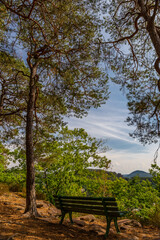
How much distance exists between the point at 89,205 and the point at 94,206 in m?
0.21

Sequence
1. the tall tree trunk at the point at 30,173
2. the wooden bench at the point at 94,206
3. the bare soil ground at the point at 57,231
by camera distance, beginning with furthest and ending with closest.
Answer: the tall tree trunk at the point at 30,173 → the wooden bench at the point at 94,206 → the bare soil ground at the point at 57,231

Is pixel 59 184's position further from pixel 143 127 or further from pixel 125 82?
pixel 125 82

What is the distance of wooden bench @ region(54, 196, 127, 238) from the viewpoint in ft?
13.9

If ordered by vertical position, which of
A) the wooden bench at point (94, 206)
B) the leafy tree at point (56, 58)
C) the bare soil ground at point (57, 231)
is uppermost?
the leafy tree at point (56, 58)

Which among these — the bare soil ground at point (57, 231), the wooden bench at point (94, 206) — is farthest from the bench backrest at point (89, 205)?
the bare soil ground at point (57, 231)

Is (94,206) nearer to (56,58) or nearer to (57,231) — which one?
(57,231)

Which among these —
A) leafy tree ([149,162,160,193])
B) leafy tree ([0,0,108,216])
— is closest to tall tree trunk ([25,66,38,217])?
leafy tree ([0,0,108,216])

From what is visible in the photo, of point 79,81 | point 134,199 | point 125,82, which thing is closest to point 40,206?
point 134,199

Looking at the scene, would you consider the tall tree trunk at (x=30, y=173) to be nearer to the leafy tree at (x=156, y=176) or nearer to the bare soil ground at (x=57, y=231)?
the bare soil ground at (x=57, y=231)

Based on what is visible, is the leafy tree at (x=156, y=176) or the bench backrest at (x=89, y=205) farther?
the leafy tree at (x=156, y=176)

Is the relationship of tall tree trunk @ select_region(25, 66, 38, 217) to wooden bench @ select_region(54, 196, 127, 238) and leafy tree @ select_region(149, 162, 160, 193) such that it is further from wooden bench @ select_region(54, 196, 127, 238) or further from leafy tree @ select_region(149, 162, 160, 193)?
leafy tree @ select_region(149, 162, 160, 193)

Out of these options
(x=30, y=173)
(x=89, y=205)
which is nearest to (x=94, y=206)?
(x=89, y=205)

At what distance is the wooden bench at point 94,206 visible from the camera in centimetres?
424

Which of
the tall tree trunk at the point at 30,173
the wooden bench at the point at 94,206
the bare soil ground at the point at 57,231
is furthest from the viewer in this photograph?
the tall tree trunk at the point at 30,173
